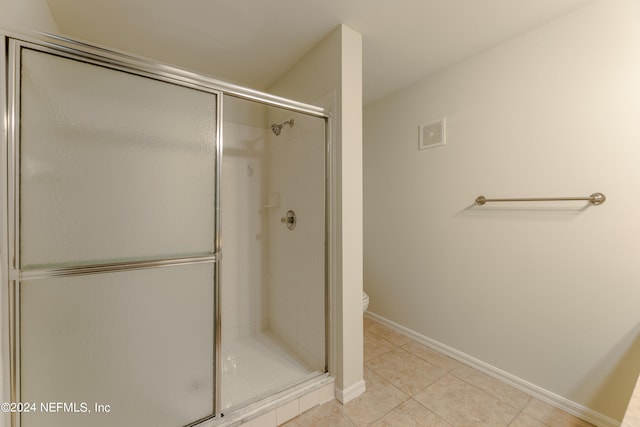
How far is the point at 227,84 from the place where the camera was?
1238mm

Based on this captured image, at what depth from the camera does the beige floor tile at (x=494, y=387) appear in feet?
5.01

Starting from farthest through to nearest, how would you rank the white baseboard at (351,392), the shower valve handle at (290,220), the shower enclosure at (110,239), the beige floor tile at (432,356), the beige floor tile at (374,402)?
the shower valve handle at (290,220) → the beige floor tile at (432,356) → the white baseboard at (351,392) → the beige floor tile at (374,402) → the shower enclosure at (110,239)

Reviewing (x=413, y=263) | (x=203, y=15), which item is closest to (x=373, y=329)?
(x=413, y=263)

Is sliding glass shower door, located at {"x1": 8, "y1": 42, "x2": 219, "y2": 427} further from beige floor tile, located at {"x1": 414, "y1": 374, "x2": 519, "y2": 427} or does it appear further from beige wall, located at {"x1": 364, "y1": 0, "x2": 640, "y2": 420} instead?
beige wall, located at {"x1": 364, "y1": 0, "x2": 640, "y2": 420}

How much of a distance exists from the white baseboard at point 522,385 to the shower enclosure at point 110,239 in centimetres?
125

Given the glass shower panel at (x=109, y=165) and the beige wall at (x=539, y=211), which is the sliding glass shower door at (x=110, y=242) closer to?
the glass shower panel at (x=109, y=165)

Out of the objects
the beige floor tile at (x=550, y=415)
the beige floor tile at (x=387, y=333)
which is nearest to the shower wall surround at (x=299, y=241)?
the beige floor tile at (x=387, y=333)

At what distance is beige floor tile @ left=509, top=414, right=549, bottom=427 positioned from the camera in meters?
1.36

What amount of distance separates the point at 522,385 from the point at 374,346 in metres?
0.97

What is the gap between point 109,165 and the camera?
39.8 inches

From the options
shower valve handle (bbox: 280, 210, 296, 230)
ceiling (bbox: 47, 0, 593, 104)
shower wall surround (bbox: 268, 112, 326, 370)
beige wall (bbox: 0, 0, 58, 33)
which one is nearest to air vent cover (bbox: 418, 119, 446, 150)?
ceiling (bbox: 47, 0, 593, 104)

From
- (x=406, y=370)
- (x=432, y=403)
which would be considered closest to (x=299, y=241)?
(x=406, y=370)

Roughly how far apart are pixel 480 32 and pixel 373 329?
2423mm

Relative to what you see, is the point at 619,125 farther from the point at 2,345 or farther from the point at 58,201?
the point at 2,345
